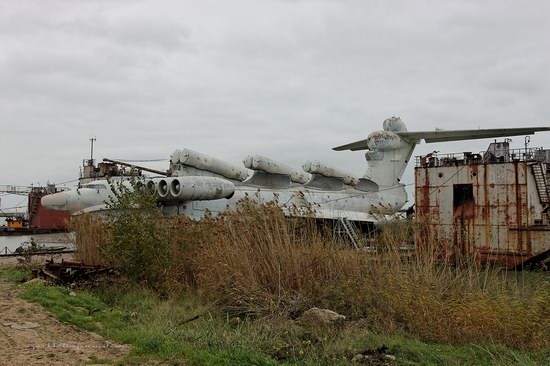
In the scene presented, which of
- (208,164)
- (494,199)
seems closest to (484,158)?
(494,199)

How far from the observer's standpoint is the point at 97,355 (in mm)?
4969

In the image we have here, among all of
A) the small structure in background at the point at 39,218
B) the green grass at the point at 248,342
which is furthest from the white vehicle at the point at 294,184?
the small structure in background at the point at 39,218

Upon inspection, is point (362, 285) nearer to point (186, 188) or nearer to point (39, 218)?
point (186, 188)

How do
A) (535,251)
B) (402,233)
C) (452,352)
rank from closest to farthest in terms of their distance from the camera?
(452,352) < (402,233) < (535,251)

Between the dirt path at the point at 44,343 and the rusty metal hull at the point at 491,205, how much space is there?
10.2m

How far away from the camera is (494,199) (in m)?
15.0

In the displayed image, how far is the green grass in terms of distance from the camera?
15.8 feet

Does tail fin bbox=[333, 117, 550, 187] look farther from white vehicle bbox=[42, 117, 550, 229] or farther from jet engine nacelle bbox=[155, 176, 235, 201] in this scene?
jet engine nacelle bbox=[155, 176, 235, 201]

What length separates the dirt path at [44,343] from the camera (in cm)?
478

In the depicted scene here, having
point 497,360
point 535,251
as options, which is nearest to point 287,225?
point 497,360

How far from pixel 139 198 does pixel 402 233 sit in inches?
208

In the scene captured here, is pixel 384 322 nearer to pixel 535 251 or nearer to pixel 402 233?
pixel 402 233

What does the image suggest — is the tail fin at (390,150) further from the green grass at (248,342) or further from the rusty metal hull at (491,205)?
the green grass at (248,342)

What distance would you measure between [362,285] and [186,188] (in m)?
11.4
